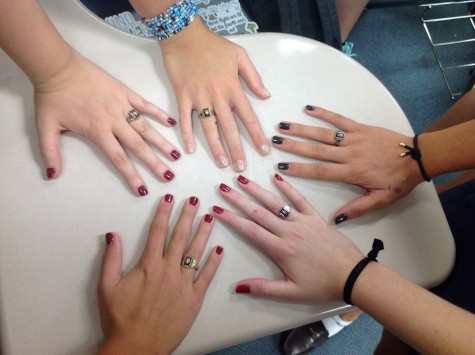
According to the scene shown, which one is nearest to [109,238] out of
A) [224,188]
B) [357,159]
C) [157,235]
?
[157,235]

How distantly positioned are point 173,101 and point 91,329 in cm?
33

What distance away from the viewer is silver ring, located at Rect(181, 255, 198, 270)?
484 mm

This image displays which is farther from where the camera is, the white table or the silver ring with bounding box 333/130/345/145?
the silver ring with bounding box 333/130/345/145

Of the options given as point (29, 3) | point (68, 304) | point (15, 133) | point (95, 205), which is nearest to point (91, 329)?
point (68, 304)

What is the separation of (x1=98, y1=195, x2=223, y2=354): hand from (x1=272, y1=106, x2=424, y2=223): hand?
0.17m

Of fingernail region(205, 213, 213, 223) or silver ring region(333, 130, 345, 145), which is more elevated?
fingernail region(205, 213, 213, 223)

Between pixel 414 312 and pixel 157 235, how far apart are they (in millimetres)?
320

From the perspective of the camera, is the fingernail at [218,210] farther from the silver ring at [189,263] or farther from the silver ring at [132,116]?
the silver ring at [132,116]

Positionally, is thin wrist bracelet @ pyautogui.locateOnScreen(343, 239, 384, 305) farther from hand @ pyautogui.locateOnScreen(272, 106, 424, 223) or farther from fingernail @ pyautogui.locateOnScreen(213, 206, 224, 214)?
fingernail @ pyautogui.locateOnScreen(213, 206, 224, 214)

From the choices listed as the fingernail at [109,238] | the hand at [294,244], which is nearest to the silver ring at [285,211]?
the hand at [294,244]

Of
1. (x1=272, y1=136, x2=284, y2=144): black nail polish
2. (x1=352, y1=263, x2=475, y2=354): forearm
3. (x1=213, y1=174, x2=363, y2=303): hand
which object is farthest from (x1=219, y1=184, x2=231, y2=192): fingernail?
(x1=352, y1=263, x2=475, y2=354): forearm

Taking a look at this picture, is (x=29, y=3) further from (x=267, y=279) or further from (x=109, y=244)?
(x=267, y=279)

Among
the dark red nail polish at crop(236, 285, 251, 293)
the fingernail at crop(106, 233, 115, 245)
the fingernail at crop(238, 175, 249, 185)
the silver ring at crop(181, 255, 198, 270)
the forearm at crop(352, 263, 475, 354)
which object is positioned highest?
the fingernail at crop(106, 233, 115, 245)

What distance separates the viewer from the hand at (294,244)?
475mm
